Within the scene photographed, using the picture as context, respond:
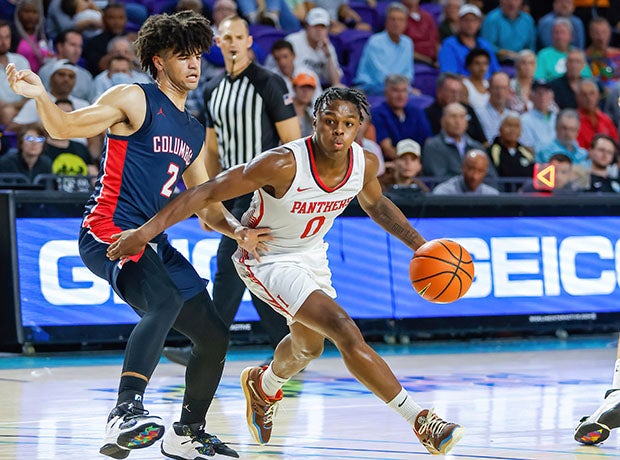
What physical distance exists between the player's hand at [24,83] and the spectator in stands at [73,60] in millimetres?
7284

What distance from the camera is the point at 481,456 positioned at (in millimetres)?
5613

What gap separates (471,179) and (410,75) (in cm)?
395

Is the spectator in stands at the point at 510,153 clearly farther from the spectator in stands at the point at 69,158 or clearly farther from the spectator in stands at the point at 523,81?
the spectator in stands at the point at 69,158

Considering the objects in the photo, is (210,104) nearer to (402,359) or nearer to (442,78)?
(402,359)

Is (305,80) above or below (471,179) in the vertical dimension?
above

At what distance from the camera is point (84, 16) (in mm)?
13469

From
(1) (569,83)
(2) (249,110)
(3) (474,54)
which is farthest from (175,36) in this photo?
(1) (569,83)

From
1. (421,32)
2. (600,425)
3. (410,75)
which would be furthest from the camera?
(421,32)

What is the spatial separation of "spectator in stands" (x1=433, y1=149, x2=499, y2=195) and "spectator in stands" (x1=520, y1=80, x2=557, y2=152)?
10.3ft

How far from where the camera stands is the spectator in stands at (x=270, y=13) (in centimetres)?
1479

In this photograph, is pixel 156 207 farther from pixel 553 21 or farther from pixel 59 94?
pixel 553 21

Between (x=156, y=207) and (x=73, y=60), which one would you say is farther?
(x=73, y=60)

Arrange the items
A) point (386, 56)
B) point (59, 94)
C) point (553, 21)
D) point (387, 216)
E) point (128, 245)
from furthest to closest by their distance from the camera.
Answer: point (553, 21), point (386, 56), point (59, 94), point (387, 216), point (128, 245)

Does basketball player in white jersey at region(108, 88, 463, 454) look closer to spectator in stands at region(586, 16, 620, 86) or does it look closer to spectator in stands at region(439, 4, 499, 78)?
spectator in stands at region(439, 4, 499, 78)
